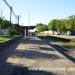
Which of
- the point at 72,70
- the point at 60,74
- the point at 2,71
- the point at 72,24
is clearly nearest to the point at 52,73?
the point at 60,74

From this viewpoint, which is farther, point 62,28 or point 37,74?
point 62,28

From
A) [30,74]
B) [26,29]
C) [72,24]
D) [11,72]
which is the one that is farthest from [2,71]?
[26,29]

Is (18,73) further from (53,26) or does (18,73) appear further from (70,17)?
(53,26)

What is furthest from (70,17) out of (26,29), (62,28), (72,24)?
(26,29)

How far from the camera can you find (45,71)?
13266 mm

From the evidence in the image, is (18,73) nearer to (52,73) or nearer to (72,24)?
(52,73)

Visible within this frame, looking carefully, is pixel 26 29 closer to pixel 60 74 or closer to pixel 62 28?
pixel 62 28

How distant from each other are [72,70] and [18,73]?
2.67 meters

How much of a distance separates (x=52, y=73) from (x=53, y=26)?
16057 centimetres

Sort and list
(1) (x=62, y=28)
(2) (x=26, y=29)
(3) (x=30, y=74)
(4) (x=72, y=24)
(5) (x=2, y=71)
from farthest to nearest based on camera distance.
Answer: (2) (x=26, y=29)
(1) (x=62, y=28)
(4) (x=72, y=24)
(5) (x=2, y=71)
(3) (x=30, y=74)

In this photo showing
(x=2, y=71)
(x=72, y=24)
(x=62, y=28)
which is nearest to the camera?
(x=2, y=71)

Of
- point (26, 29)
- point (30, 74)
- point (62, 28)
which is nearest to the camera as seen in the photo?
point (30, 74)

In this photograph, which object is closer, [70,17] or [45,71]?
[45,71]

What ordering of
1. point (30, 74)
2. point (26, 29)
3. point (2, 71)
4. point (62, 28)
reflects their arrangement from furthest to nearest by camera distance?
1. point (26, 29)
2. point (62, 28)
3. point (2, 71)
4. point (30, 74)
